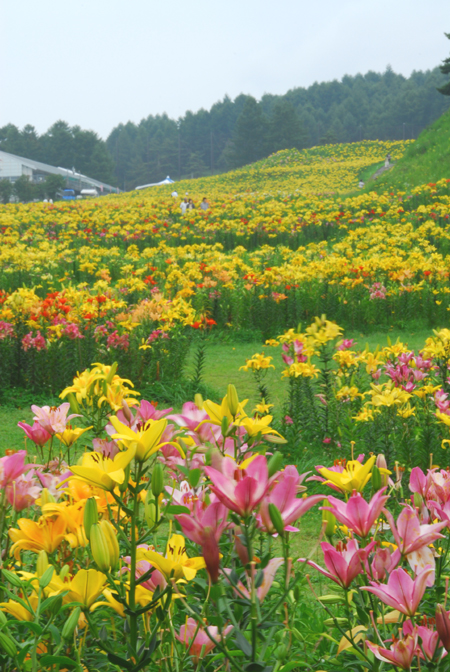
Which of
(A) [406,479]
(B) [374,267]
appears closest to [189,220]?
(B) [374,267]

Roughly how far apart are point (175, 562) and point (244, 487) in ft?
0.68

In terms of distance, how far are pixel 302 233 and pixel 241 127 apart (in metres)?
52.0

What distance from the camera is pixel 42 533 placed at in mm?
1093

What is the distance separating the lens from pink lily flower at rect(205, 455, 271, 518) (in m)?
0.89

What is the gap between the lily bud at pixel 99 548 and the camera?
902mm

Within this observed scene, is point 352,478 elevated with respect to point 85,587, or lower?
elevated

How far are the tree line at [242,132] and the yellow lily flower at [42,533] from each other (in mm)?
62904

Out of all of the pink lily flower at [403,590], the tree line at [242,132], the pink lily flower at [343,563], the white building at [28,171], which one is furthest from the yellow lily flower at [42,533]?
the tree line at [242,132]

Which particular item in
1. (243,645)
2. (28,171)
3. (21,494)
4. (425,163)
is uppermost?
(28,171)

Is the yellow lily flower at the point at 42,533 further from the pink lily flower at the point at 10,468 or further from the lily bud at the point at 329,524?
the lily bud at the point at 329,524

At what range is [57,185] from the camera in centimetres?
4269

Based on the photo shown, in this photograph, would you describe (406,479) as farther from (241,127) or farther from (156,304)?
(241,127)

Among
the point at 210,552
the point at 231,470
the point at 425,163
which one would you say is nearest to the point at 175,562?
the point at 210,552

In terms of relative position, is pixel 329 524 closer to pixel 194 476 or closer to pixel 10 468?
pixel 194 476
